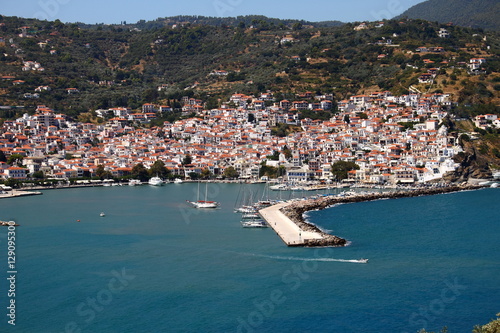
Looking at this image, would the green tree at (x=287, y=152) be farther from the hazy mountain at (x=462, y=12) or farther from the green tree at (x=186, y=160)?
the hazy mountain at (x=462, y=12)

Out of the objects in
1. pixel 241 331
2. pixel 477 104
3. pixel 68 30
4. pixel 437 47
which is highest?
pixel 68 30

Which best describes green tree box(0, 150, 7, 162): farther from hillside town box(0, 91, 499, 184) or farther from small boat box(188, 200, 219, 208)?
small boat box(188, 200, 219, 208)

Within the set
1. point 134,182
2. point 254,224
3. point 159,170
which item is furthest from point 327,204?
point 159,170

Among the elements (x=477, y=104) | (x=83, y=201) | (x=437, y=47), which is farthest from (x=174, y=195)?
(x=437, y=47)

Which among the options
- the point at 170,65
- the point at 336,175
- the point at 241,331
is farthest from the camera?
the point at 170,65

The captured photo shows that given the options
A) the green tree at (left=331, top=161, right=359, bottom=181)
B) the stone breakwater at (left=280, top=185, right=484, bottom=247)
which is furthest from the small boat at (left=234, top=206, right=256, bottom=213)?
the green tree at (left=331, top=161, right=359, bottom=181)

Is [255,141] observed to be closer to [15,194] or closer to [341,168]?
[341,168]

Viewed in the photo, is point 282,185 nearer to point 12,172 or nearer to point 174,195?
point 174,195
